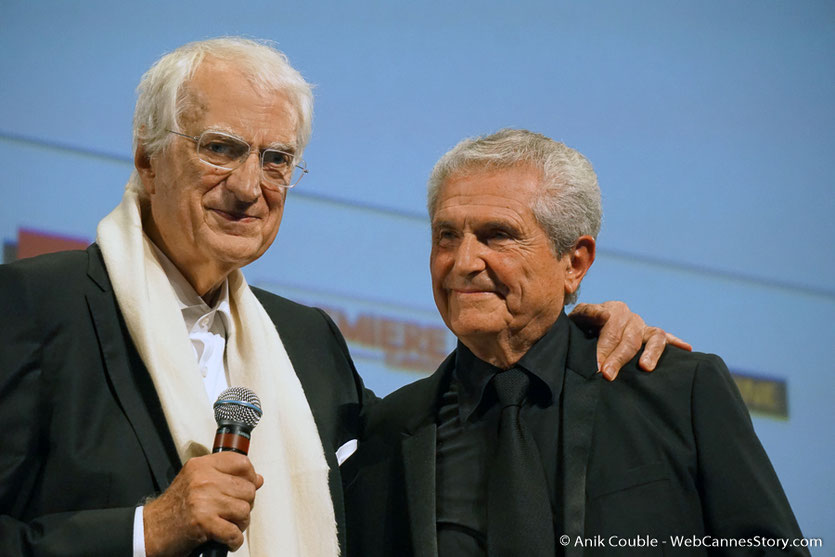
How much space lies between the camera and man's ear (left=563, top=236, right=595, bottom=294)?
253 cm

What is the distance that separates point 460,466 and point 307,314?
2.64 ft

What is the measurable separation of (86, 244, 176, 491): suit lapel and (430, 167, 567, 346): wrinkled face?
29.5 inches

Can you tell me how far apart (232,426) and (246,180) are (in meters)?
0.69

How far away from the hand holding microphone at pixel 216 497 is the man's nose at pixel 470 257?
632 mm

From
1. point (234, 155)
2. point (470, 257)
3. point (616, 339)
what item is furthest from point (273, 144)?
point (616, 339)

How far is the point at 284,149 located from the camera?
252cm

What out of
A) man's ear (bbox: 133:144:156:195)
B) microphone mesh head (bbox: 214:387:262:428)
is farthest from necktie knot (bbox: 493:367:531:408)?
man's ear (bbox: 133:144:156:195)

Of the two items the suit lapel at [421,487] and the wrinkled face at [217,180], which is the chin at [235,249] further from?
the suit lapel at [421,487]

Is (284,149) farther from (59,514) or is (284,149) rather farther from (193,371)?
(59,514)

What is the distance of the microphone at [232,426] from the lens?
199cm

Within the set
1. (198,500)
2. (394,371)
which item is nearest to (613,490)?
(198,500)

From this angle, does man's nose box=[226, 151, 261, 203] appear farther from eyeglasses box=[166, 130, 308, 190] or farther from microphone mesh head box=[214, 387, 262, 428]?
microphone mesh head box=[214, 387, 262, 428]

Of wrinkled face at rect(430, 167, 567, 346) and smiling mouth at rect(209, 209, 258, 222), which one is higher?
smiling mouth at rect(209, 209, 258, 222)

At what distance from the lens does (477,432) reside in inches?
98.3
